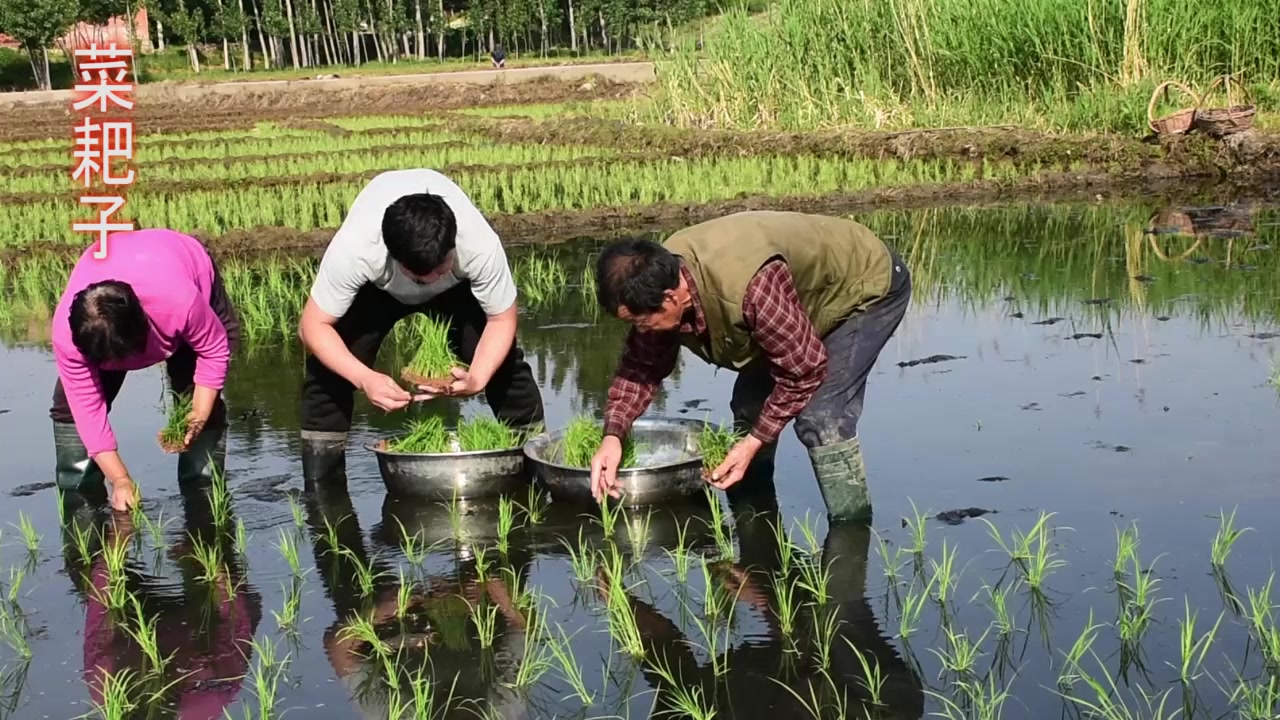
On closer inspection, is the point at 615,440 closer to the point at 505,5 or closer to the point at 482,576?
the point at 482,576

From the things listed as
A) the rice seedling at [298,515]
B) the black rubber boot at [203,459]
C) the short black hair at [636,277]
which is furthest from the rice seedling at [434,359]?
the short black hair at [636,277]

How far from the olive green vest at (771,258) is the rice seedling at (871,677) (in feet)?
3.13

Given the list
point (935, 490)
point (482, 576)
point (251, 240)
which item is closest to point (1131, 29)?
point (251, 240)

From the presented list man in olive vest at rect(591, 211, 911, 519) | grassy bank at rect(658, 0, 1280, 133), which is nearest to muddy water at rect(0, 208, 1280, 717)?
man in olive vest at rect(591, 211, 911, 519)

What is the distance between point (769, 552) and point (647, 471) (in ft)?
1.59

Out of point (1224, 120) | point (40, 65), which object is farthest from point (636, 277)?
point (40, 65)

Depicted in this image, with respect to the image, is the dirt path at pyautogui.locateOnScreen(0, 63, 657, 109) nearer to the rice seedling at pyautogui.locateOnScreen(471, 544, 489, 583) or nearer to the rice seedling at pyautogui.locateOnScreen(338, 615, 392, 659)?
the rice seedling at pyautogui.locateOnScreen(471, 544, 489, 583)

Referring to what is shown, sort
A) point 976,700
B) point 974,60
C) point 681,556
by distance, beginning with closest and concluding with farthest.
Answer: point 976,700 < point 681,556 < point 974,60

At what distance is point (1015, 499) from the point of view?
15.8ft

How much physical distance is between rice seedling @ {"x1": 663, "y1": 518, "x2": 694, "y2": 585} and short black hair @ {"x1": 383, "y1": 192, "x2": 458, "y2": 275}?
3.60ft

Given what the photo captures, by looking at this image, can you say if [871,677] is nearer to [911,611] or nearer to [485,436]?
[911,611]

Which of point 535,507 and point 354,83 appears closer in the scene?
point 535,507

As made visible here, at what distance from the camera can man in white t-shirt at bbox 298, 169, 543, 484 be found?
425 centimetres

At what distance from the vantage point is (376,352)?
5234 mm
